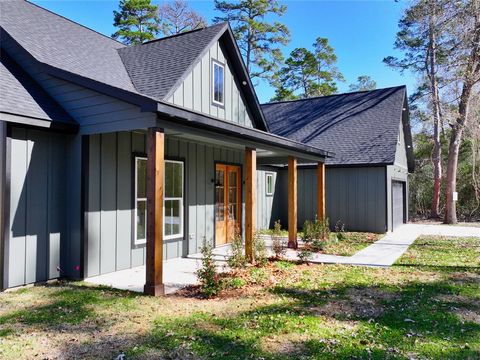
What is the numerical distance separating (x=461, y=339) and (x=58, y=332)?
420 centimetres

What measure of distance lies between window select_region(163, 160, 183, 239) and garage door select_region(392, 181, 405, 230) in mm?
9484

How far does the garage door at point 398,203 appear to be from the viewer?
14773 millimetres

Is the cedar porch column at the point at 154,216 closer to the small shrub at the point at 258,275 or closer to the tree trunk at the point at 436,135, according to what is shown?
the small shrub at the point at 258,275

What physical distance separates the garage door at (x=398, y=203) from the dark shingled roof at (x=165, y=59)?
9.52 m

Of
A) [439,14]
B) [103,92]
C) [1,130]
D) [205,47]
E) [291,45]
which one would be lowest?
[1,130]

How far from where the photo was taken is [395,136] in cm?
1420

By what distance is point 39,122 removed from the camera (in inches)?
225

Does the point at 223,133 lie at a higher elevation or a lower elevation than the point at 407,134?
lower

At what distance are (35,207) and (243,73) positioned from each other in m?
6.84

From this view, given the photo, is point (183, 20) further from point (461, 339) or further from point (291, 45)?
point (461, 339)

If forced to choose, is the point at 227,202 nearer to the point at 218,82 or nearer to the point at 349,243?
the point at 218,82

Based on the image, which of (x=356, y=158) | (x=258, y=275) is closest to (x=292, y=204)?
(x=258, y=275)

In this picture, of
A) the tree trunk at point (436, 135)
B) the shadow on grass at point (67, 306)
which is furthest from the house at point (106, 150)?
the tree trunk at point (436, 135)

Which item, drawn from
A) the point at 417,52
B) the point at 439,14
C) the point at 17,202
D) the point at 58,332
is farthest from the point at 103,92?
the point at 417,52
